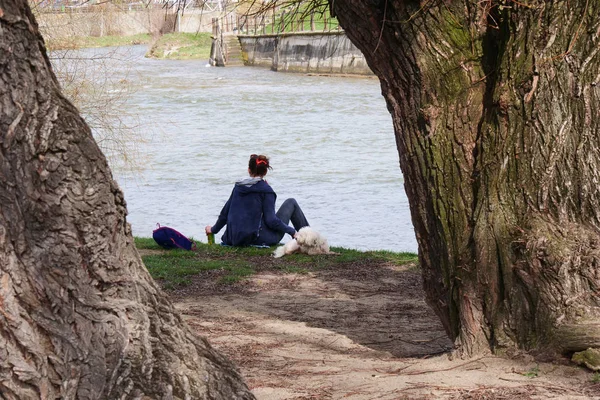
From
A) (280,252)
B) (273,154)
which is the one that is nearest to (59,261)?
(280,252)

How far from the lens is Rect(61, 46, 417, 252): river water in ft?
48.9

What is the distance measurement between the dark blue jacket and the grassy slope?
0.20 m

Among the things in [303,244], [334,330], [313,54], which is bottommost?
[303,244]

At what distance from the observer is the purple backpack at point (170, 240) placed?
10008 mm

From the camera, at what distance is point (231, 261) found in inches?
362

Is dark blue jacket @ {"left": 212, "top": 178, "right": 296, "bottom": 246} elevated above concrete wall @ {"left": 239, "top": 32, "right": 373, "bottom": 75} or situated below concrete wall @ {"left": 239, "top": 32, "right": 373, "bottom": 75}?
below

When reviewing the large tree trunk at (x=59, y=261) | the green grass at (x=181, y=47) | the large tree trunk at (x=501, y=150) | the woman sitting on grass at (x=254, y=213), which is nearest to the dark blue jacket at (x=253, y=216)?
the woman sitting on grass at (x=254, y=213)

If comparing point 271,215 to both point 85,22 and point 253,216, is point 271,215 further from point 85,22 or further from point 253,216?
point 85,22

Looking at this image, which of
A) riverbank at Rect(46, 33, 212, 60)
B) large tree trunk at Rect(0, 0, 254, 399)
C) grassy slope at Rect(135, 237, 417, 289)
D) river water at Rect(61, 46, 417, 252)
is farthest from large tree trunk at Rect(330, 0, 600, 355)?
riverbank at Rect(46, 33, 212, 60)

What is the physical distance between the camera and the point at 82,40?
14078mm

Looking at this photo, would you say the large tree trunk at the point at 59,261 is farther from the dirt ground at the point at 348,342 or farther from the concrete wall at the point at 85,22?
the concrete wall at the point at 85,22

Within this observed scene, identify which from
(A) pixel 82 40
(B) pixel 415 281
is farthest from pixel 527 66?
(A) pixel 82 40

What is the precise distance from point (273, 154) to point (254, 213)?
13369 millimetres

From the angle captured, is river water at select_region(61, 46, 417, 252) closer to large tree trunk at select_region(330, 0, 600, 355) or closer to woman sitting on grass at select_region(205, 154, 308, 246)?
woman sitting on grass at select_region(205, 154, 308, 246)
